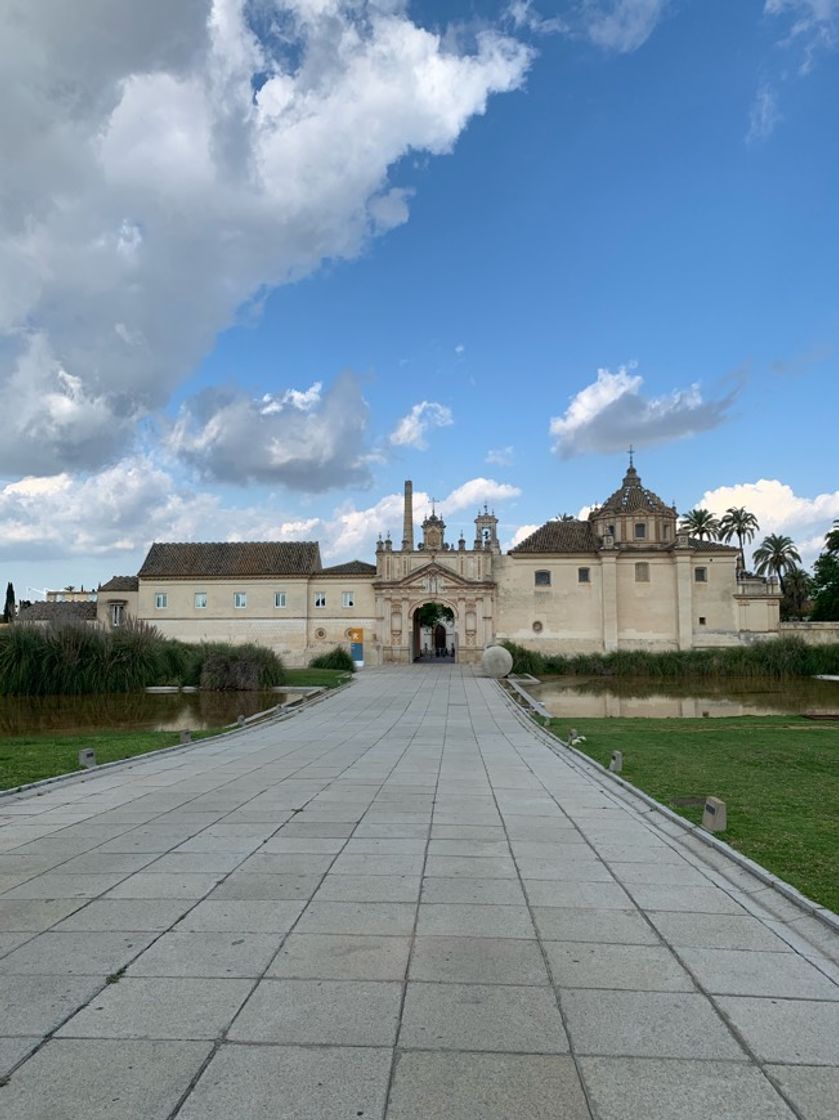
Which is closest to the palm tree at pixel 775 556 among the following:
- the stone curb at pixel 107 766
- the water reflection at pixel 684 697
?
the water reflection at pixel 684 697

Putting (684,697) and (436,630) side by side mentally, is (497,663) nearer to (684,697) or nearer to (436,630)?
(684,697)

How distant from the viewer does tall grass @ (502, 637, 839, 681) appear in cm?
4209

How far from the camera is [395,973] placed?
390 centimetres

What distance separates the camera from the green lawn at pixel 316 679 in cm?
3181

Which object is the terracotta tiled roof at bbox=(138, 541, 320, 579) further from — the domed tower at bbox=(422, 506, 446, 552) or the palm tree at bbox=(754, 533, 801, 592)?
the palm tree at bbox=(754, 533, 801, 592)

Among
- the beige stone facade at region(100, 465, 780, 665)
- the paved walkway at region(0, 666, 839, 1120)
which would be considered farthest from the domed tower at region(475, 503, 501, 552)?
the paved walkway at region(0, 666, 839, 1120)

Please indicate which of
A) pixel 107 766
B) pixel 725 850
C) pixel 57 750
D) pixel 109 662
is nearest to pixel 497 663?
pixel 109 662

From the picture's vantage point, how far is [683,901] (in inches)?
203

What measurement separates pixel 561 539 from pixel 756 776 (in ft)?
133

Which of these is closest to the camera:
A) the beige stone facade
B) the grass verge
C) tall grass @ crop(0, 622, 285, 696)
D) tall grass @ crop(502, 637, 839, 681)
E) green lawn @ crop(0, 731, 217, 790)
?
green lawn @ crop(0, 731, 217, 790)

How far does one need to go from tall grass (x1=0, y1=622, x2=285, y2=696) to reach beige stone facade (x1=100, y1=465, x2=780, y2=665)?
16149 millimetres

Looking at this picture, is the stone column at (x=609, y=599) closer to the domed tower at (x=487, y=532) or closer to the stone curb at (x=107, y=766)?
the domed tower at (x=487, y=532)

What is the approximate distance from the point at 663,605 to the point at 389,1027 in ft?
155

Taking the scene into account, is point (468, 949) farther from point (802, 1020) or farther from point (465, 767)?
point (465, 767)
